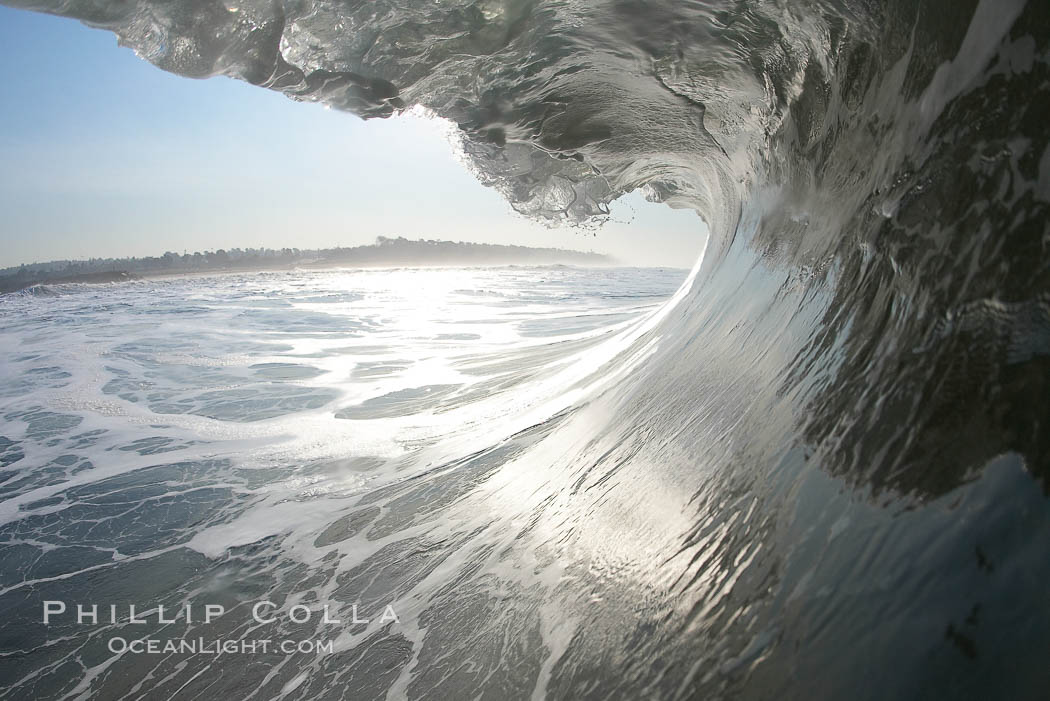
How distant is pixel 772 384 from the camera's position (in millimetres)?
1896

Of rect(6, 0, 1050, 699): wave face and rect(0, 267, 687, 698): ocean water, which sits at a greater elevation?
rect(6, 0, 1050, 699): wave face

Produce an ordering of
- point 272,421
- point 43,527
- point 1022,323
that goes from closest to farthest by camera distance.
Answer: point 1022,323 < point 43,527 < point 272,421

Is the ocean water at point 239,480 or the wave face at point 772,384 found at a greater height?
the wave face at point 772,384

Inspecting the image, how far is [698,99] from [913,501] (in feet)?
9.64

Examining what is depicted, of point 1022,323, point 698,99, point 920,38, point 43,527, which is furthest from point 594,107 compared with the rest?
point 43,527

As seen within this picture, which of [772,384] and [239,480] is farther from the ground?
[772,384]

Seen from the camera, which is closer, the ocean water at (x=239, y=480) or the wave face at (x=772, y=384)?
the wave face at (x=772, y=384)

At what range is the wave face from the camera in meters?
0.94

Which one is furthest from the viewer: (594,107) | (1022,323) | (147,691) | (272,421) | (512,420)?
(272,421)

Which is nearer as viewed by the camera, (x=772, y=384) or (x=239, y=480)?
(x=772, y=384)

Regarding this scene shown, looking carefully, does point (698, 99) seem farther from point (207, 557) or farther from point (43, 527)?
point (43, 527)

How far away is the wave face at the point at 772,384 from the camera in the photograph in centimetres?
94

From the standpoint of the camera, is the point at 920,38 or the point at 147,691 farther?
the point at 147,691

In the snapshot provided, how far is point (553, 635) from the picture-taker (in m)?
1.68
